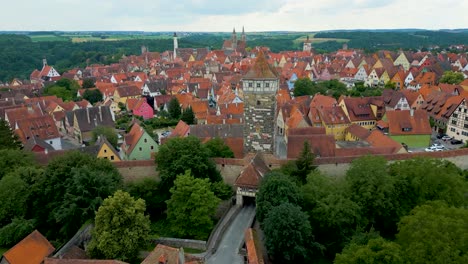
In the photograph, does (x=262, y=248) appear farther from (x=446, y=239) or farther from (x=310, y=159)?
(x=446, y=239)

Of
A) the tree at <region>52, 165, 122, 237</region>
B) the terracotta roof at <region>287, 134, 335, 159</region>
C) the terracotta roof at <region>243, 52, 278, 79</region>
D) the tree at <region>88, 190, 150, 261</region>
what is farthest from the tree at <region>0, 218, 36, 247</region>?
the terracotta roof at <region>287, 134, 335, 159</region>

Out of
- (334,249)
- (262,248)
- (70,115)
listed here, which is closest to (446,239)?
(334,249)

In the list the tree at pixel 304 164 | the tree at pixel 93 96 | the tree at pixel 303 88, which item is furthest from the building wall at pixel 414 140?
the tree at pixel 93 96

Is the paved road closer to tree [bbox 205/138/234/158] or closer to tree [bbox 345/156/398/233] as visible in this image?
tree [bbox 205/138/234/158]

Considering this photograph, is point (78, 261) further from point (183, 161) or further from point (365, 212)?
point (365, 212)

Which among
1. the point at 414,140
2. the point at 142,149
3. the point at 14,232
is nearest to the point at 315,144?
the point at 414,140

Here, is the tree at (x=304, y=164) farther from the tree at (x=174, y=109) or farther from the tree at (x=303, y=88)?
the tree at (x=303, y=88)
